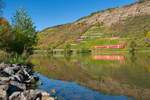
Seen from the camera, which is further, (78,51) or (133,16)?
(133,16)

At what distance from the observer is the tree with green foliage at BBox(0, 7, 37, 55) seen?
86.1 ft

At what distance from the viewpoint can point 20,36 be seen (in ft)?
91.0

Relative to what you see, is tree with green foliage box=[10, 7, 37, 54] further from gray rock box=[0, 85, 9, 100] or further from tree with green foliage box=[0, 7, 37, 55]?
gray rock box=[0, 85, 9, 100]

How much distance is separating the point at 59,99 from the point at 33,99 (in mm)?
2537

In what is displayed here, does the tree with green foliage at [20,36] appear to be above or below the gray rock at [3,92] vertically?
above

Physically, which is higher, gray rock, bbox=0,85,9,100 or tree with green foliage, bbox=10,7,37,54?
tree with green foliage, bbox=10,7,37,54

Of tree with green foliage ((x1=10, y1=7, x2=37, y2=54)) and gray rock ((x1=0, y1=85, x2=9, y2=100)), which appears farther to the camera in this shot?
tree with green foliage ((x1=10, y1=7, x2=37, y2=54))

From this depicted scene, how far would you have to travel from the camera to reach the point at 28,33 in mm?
29172

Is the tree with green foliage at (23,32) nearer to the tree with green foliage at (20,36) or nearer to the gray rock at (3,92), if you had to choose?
the tree with green foliage at (20,36)

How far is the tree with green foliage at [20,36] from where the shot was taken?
86.1ft

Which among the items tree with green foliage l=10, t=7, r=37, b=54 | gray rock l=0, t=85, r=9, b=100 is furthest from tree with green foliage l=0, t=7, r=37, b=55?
gray rock l=0, t=85, r=9, b=100

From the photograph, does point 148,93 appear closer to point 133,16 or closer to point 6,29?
point 6,29

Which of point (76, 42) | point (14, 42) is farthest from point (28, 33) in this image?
point (76, 42)

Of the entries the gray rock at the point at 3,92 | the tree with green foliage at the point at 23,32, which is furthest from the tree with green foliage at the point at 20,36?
the gray rock at the point at 3,92
